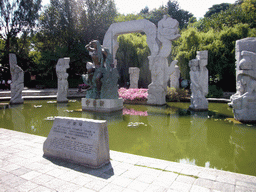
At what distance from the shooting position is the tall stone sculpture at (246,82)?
5.80 meters

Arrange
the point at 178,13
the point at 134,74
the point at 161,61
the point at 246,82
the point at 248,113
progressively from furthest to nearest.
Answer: the point at 178,13 → the point at 134,74 → the point at 161,61 → the point at 248,113 → the point at 246,82

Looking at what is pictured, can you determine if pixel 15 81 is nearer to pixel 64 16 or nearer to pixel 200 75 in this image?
pixel 200 75

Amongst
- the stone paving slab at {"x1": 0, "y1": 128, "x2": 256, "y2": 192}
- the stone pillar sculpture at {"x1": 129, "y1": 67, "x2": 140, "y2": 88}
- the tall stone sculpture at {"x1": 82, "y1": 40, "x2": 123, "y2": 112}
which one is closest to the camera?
the stone paving slab at {"x1": 0, "y1": 128, "x2": 256, "y2": 192}

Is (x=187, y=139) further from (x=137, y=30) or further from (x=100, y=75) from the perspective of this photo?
(x=137, y=30)

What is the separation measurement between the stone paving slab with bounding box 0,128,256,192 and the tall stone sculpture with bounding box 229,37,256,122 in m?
4.09

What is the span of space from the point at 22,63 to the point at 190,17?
1041 inches

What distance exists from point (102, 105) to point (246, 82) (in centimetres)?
530

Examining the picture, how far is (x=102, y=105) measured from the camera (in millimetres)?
8281

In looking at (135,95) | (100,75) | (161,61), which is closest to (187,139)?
(100,75)

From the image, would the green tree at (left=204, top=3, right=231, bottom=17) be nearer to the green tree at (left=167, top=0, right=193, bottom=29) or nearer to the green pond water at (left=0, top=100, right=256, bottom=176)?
the green tree at (left=167, top=0, right=193, bottom=29)

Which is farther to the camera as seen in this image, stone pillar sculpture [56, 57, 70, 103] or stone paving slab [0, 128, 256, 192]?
stone pillar sculpture [56, 57, 70, 103]

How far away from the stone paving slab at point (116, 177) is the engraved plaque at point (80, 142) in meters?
0.12

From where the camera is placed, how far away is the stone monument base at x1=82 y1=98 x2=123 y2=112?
817 cm

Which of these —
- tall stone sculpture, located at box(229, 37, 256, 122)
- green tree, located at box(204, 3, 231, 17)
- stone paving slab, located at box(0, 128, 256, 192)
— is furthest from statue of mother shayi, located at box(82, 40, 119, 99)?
green tree, located at box(204, 3, 231, 17)
